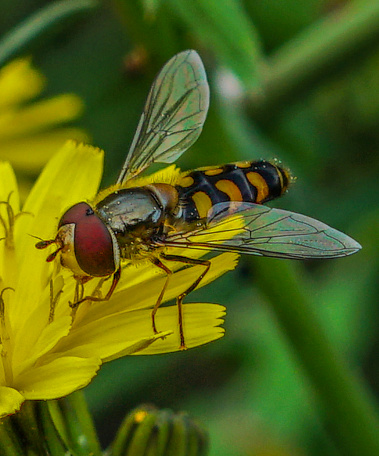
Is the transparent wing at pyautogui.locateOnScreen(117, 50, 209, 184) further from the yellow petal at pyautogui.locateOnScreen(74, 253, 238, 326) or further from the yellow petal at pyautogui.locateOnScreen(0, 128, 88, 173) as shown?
the yellow petal at pyautogui.locateOnScreen(0, 128, 88, 173)

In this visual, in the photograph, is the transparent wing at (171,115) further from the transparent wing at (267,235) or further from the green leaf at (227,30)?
the transparent wing at (267,235)

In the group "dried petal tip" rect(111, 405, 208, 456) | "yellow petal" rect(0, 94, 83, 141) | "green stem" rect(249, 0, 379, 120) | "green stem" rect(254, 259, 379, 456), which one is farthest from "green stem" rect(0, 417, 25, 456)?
"yellow petal" rect(0, 94, 83, 141)

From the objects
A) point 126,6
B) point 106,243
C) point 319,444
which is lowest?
point 319,444

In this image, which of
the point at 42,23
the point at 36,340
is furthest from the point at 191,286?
the point at 42,23

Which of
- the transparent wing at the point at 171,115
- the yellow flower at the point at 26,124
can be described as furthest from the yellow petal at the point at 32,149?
the transparent wing at the point at 171,115

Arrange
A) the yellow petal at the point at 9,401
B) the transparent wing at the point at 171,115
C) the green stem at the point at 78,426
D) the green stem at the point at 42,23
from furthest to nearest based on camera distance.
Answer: the green stem at the point at 42,23 → the transparent wing at the point at 171,115 → the green stem at the point at 78,426 → the yellow petal at the point at 9,401

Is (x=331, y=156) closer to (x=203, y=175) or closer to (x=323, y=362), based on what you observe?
(x=323, y=362)

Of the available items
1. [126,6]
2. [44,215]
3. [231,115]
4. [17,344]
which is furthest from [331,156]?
[17,344]
